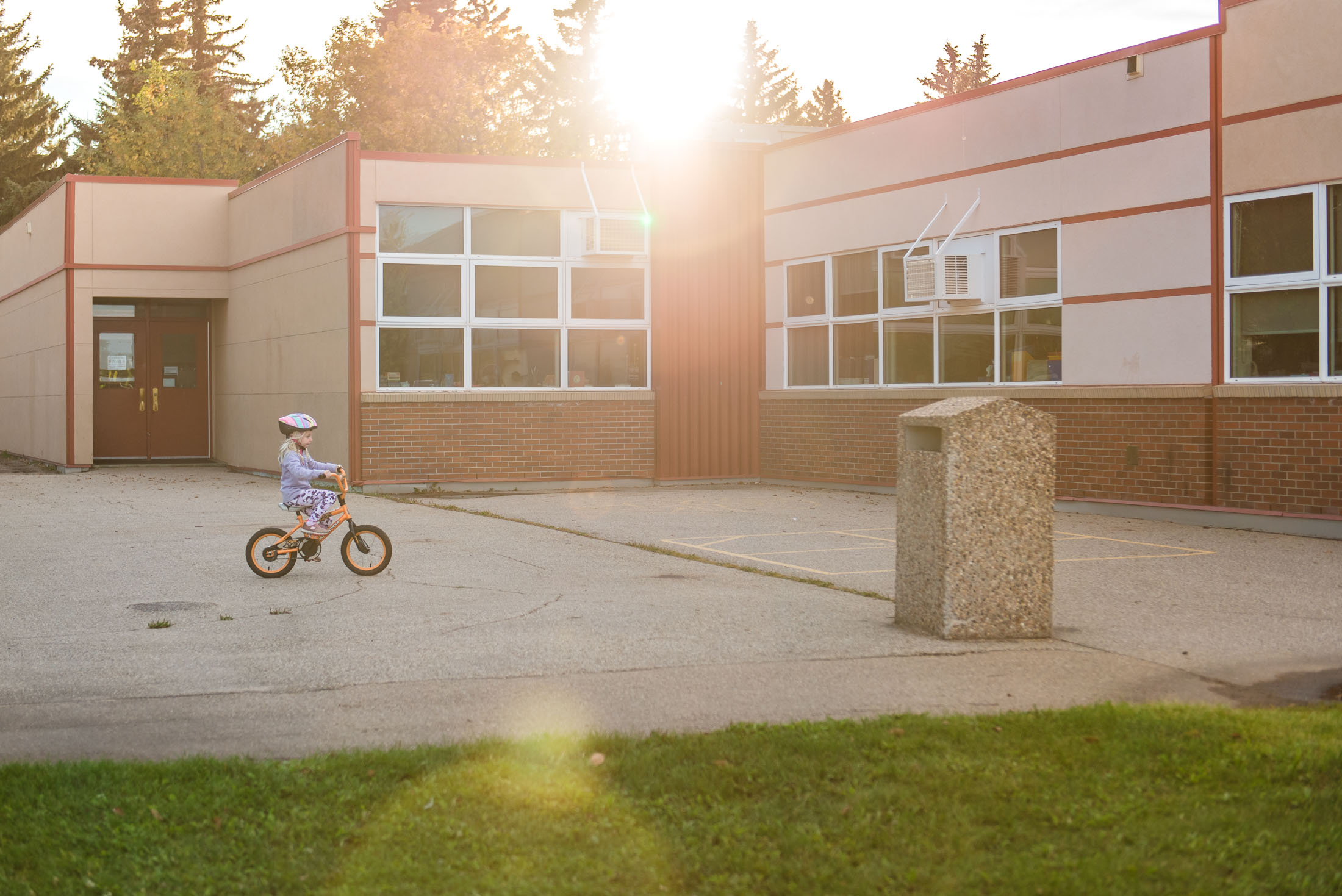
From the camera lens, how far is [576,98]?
5841cm

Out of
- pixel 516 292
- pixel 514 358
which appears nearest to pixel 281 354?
pixel 514 358

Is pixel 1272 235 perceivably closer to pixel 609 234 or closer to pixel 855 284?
pixel 855 284

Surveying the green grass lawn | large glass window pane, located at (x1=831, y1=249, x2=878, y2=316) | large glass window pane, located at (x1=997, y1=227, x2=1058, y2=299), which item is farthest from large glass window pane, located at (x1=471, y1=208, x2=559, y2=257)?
the green grass lawn

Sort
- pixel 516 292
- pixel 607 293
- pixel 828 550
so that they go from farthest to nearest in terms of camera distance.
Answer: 1. pixel 607 293
2. pixel 516 292
3. pixel 828 550

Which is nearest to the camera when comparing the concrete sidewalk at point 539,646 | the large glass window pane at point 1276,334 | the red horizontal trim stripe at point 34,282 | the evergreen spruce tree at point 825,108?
the concrete sidewalk at point 539,646

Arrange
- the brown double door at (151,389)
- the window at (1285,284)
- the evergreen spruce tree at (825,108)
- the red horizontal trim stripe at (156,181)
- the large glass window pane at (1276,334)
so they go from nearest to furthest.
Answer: the window at (1285,284) < the large glass window pane at (1276,334) < the red horizontal trim stripe at (156,181) < the brown double door at (151,389) < the evergreen spruce tree at (825,108)

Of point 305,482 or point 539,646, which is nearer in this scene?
point 539,646

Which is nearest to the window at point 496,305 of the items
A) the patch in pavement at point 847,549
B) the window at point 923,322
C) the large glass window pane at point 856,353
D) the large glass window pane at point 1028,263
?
the window at point 923,322

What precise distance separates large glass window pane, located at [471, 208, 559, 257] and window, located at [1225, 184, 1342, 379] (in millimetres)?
9152

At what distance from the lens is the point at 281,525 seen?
1379 cm

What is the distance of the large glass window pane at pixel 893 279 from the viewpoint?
1741 centimetres

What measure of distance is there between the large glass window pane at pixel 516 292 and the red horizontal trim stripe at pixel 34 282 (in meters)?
8.70

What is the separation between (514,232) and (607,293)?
163 centimetres

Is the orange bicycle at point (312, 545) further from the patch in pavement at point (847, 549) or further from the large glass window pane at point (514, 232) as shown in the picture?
the large glass window pane at point (514, 232)
